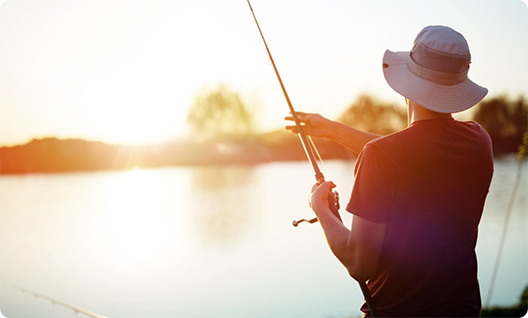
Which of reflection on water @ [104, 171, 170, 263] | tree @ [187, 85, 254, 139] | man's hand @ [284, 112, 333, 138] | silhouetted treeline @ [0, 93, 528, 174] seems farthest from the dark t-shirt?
tree @ [187, 85, 254, 139]

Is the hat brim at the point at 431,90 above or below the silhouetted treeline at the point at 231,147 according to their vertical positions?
below

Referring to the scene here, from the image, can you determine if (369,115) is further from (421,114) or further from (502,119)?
(421,114)

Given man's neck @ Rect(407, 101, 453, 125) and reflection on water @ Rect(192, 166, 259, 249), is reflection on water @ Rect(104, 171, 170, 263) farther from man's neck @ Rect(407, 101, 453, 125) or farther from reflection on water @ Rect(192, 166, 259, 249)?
man's neck @ Rect(407, 101, 453, 125)

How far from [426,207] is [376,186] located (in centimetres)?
14

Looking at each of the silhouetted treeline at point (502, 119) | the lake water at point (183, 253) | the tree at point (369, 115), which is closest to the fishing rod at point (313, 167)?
the lake water at point (183, 253)

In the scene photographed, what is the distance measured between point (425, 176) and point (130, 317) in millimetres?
6173

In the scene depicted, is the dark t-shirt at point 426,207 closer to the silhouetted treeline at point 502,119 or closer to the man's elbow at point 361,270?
the man's elbow at point 361,270

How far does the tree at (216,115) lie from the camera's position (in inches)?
602

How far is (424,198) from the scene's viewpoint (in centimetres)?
87

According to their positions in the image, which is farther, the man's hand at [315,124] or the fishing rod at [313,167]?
the man's hand at [315,124]

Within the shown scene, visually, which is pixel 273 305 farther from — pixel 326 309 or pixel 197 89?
pixel 197 89

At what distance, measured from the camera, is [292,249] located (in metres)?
8.59

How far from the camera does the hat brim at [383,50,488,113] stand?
921 millimetres

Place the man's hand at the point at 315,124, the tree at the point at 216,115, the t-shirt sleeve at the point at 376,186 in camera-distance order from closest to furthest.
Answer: the t-shirt sleeve at the point at 376,186, the man's hand at the point at 315,124, the tree at the point at 216,115
